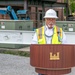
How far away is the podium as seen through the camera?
11.3 feet

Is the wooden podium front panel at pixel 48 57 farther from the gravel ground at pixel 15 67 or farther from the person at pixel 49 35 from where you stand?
the gravel ground at pixel 15 67

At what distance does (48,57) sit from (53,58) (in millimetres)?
64

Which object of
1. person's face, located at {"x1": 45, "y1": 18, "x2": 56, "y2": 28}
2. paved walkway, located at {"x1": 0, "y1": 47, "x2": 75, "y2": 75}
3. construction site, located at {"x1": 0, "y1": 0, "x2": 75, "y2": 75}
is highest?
person's face, located at {"x1": 45, "y1": 18, "x2": 56, "y2": 28}

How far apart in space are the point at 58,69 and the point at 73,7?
70.1 m

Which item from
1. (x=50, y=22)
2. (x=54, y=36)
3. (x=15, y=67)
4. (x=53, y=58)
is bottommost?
(x=15, y=67)

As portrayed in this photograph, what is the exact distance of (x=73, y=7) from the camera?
72625 millimetres

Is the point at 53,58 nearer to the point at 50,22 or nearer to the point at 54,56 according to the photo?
the point at 54,56

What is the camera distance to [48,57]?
11.4 feet

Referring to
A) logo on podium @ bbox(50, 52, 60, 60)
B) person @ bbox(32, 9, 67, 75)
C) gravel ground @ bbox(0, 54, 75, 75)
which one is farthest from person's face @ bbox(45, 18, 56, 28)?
gravel ground @ bbox(0, 54, 75, 75)

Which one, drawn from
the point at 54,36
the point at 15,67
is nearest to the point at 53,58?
the point at 54,36

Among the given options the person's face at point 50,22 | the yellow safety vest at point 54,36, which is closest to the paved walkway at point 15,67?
the yellow safety vest at point 54,36

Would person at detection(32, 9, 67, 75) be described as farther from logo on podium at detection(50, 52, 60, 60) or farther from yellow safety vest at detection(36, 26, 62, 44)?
logo on podium at detection(50, 52, 60, 60)

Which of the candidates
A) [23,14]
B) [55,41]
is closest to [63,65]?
[55,41]

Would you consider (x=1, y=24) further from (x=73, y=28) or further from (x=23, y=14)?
(x=23, y=14)
